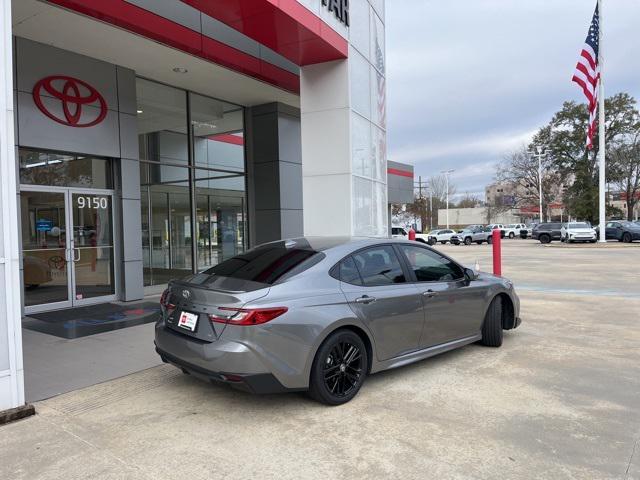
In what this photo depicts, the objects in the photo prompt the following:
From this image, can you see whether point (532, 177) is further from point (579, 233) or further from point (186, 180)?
point (186, 180)

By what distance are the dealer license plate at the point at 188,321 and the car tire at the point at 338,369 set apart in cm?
104

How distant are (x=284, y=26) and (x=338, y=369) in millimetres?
5449

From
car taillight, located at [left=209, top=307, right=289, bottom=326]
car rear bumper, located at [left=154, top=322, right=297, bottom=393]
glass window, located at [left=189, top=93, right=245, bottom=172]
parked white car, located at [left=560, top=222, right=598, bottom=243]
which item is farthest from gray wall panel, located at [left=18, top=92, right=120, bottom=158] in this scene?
parked white car, located at [left=560, top=222, right=598, bottom=243]

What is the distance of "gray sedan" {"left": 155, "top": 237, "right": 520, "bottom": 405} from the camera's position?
358 cm

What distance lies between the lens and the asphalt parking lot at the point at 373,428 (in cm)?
300

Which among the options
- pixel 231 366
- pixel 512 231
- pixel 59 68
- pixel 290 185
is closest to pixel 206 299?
pixel 231 366

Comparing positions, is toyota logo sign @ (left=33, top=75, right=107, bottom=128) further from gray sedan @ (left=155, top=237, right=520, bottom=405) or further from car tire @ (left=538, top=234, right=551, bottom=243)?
car tire @ (left=538, top=234, right=551, bottom=243)

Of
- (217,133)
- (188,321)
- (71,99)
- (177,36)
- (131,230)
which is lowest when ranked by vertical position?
(188,321)

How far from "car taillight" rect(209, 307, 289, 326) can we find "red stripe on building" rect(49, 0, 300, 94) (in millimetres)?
5733

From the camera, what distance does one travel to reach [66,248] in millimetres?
8664

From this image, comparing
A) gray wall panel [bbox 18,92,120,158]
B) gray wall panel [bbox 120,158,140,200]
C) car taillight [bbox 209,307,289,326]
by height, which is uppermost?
gray wall panel [bbox 18,92,120,158]

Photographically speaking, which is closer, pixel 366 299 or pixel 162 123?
pixel 366 299

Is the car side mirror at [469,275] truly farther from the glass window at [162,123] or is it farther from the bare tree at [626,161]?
the bare tree at [626,161]

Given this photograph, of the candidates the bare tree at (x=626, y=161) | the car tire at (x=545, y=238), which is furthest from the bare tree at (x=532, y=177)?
the car tire at (x=545, y=238)
